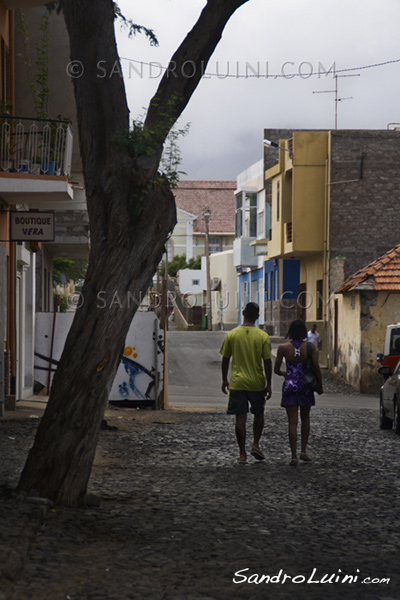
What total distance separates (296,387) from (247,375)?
0.60 meters

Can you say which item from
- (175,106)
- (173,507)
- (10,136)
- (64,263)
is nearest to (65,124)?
(10,136)

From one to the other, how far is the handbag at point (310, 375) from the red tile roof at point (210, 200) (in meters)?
77.9

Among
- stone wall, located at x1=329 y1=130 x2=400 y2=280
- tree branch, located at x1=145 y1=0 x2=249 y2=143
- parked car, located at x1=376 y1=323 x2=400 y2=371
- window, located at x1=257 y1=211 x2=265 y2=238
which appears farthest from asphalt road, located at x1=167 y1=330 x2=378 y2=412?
tree branch, located at x1=145 y1=0 x2=249 y2=143

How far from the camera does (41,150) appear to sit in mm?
17375

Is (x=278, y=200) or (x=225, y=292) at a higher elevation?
(x=278, y=200)

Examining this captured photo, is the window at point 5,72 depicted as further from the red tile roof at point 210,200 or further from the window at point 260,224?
the red tile roof at point 210,200

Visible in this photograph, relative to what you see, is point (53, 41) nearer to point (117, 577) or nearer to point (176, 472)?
point (176, 472)

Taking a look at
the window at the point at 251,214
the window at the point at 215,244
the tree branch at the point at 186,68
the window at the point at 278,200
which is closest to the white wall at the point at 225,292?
the window at the point at 251,214

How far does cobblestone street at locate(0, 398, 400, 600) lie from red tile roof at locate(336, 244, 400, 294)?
1797 centimetres

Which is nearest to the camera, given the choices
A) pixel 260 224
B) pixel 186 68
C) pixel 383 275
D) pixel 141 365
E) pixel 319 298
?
pixel 186 68

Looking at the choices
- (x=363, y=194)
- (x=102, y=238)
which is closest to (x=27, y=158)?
(x=102, y=238)

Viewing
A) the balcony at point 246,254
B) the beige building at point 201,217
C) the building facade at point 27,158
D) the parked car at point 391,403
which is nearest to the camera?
the parked car at point 391,403

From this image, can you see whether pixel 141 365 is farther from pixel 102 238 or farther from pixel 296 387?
pixel 102 238

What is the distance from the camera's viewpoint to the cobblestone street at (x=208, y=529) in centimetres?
610
